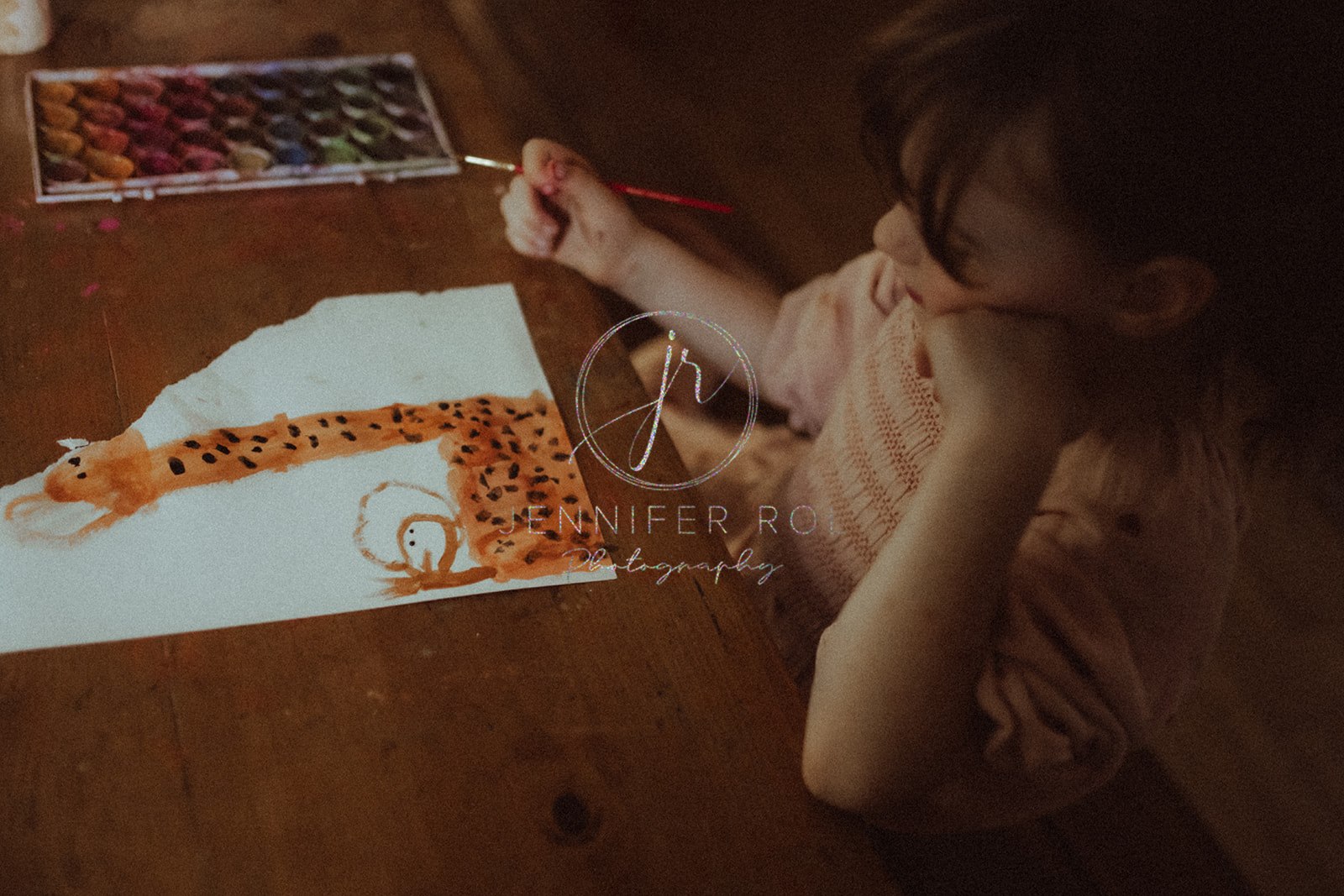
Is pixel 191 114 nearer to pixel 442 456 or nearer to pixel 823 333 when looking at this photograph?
pixel 442 456

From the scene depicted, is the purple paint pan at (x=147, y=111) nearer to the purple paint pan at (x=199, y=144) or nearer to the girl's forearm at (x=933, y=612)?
the purple paint pan at (x=199, y=144)

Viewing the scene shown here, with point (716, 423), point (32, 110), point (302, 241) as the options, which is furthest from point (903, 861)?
point (32, 110)

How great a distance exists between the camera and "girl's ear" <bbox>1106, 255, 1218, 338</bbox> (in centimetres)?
55

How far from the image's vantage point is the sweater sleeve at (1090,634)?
1.92 feet

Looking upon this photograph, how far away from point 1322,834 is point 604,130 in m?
1.63

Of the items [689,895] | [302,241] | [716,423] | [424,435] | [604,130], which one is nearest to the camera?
[689,895]

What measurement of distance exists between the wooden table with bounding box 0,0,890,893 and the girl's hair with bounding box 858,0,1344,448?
0.27m

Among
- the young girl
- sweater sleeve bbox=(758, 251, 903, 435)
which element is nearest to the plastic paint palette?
sweater sleeve bbox=(758, 251, 903, 435)

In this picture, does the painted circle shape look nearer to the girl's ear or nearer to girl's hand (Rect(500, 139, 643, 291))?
girl's hand (Rect(500, 139, 643, 291))

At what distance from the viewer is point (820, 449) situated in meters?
0.81

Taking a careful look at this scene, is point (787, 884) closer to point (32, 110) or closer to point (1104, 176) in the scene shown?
point (1104, 176)

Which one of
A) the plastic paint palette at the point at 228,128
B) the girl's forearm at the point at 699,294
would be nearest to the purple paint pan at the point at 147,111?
the plastic paint palette at the point at 228,128

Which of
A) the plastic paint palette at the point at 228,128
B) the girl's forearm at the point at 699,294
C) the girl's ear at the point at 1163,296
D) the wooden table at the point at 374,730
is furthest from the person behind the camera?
the girl's forearm at the point at 699,294

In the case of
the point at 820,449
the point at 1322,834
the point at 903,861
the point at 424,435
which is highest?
the point at 424,435
